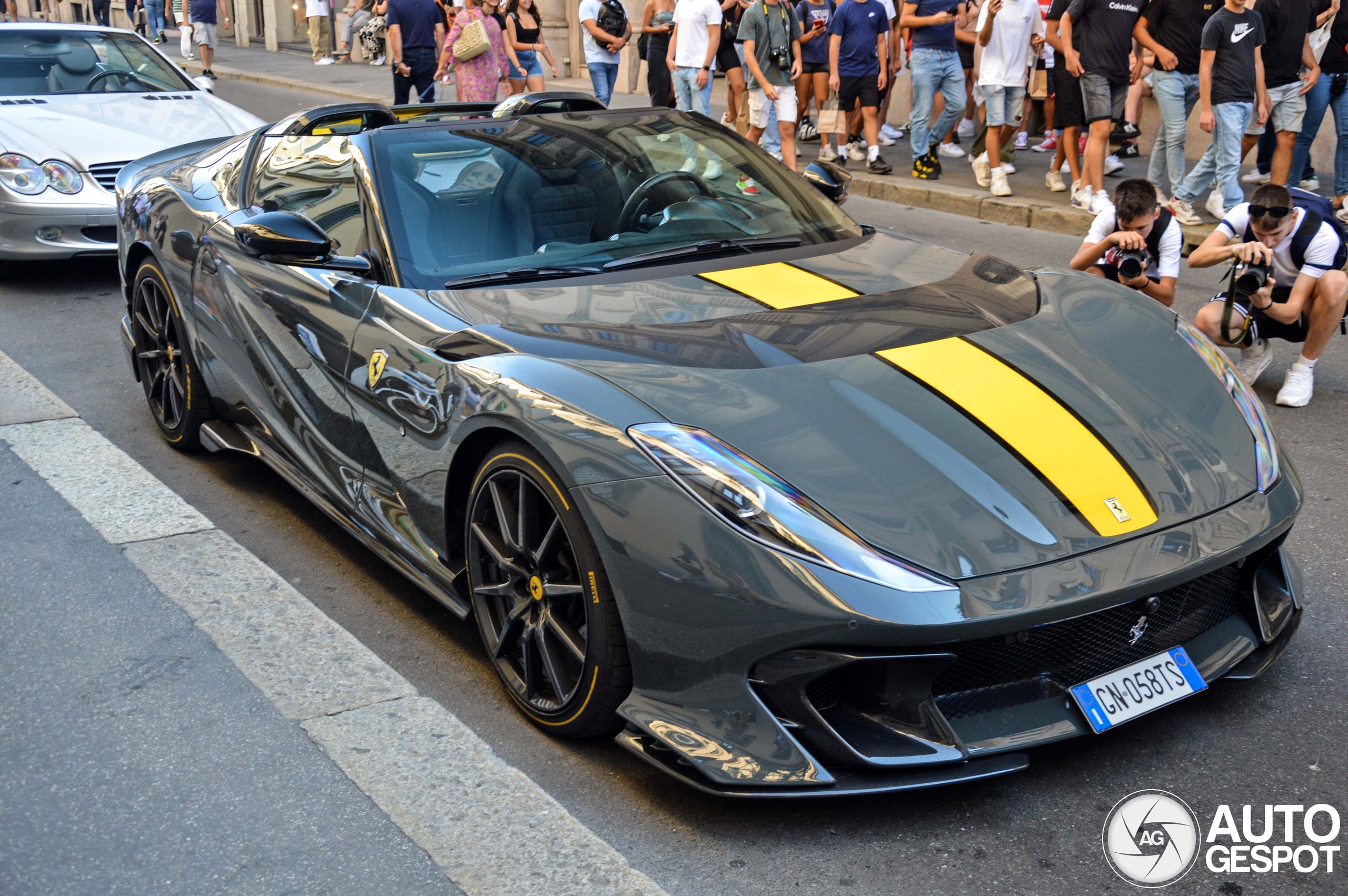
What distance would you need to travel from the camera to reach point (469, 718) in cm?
326

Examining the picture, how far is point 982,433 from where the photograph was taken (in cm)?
294

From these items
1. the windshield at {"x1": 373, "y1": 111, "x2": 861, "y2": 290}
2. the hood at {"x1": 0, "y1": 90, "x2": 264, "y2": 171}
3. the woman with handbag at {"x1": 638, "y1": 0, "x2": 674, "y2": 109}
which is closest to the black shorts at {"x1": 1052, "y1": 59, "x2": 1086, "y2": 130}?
the woman with handbag at {"x1": 638, "y1": 0, "x2": 674, "y2": 109}

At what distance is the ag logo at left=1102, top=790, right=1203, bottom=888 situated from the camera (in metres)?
2.60

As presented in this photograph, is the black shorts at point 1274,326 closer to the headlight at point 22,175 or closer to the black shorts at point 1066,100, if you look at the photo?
the black shorts at point 1066,100

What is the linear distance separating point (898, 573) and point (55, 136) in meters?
7.28

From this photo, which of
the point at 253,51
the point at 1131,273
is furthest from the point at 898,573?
the point at 253,51

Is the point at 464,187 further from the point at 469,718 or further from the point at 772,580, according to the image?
the point at 772,580

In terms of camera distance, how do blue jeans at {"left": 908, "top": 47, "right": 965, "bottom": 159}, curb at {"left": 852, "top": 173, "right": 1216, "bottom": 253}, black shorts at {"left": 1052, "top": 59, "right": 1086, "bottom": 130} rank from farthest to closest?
1. blue jeans at {"left": 908, "top": 47, "right": 965, "bottom": 159}
2. black shorts at {"left": 1052, "top": 59, "right": 1086, "bottom": 130}
3. curb at {"left": 852, "top": 173, "right": 1216, "bottom": 253}

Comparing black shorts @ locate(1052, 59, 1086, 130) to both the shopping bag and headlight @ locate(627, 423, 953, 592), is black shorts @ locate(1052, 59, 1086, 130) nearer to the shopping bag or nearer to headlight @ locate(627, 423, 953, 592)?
the shopping bag

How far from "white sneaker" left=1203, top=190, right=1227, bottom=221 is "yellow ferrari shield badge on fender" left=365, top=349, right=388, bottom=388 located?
7.59 metres

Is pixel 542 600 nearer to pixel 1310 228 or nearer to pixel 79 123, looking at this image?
pixel 1310 228

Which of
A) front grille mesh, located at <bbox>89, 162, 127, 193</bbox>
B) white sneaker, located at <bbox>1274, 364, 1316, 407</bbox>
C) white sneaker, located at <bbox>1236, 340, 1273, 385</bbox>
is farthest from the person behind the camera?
front grille mesh, located at <bbox>89, 162, 127, 193</bbox>

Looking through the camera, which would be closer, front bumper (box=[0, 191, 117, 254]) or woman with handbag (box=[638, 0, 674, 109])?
front bumper (box=[0, 191, 117, 254])

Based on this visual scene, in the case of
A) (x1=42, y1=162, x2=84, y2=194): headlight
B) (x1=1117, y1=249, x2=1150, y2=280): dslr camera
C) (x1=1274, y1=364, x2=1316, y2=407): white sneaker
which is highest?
(x1=1117, y1=249, x2=1150, y2=280): dslr camera
